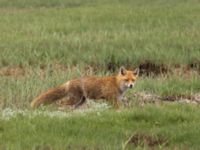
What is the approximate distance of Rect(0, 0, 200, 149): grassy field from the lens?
912 cm

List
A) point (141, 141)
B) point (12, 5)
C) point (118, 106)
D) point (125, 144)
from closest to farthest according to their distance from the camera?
point (125, 144)
point (141, 141)
point (118, 106)
point (12, 5)

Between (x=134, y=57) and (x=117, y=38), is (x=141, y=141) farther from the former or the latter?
(x=117, y=38)

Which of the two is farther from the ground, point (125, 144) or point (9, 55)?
point (125, 144)

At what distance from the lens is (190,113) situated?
10438mm

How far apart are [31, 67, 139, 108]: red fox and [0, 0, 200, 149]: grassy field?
0.38m

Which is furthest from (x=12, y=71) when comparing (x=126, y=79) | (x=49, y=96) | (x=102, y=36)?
(x=126, y=79)

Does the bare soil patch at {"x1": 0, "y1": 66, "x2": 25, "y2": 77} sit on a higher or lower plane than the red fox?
lower

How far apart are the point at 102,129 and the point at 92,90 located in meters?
3.39

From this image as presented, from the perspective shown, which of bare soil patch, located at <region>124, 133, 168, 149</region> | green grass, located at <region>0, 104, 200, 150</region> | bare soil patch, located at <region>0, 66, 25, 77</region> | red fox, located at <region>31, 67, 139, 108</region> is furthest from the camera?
bare soil patch, located at <region>0, 66, 25, 77</region>

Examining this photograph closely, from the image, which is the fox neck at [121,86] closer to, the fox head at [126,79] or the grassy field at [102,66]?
the fox head at [126,79]

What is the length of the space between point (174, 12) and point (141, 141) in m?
17.9

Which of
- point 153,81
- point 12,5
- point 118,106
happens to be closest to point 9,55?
point 153,81

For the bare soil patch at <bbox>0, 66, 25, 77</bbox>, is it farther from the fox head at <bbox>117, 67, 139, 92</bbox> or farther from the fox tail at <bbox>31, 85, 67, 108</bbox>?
the fox head at <bbox>117, 67, 139, 92</bbox>

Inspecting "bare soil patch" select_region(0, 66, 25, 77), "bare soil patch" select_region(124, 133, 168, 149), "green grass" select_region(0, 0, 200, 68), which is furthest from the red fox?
"green grass" select_region(0, 0, 200, 68)
